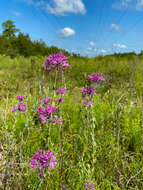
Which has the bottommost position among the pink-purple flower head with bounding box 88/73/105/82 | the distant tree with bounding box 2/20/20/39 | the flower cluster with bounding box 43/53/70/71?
the pink-purple flower head with bounding box 88/73/105/82

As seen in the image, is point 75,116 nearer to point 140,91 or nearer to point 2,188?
point 2,188

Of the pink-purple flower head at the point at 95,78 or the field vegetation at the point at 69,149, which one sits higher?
the pink-purple flower head at the point at 95,78

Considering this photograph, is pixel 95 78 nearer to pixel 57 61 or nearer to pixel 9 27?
pixel 57 61

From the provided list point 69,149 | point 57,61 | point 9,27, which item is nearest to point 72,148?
point 69,149

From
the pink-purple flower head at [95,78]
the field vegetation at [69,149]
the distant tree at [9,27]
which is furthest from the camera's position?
the distant tree at [9,27]

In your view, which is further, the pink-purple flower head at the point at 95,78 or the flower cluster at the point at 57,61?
the pink-purple flower head at the point at 95,78

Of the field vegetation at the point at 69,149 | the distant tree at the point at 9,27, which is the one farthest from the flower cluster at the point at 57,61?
the distant tree at the point at 9,27

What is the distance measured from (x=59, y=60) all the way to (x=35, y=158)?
0.68m

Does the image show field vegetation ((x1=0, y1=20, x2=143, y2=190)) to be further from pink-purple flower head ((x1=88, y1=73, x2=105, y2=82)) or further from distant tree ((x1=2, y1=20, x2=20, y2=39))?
distant tree ((x1=2, y1=20, x2=20, y2=39))

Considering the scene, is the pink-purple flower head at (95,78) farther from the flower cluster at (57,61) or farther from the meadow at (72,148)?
the flower cluster at (57,61)

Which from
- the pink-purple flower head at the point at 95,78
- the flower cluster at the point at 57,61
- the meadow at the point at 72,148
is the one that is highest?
the flower cluster at the point at 57,61

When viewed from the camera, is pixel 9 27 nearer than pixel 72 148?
No

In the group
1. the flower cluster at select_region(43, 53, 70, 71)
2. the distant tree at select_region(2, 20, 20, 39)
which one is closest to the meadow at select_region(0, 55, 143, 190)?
the flower cluster at select_region(43, 53, 70, 71)

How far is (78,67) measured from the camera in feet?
23.1
